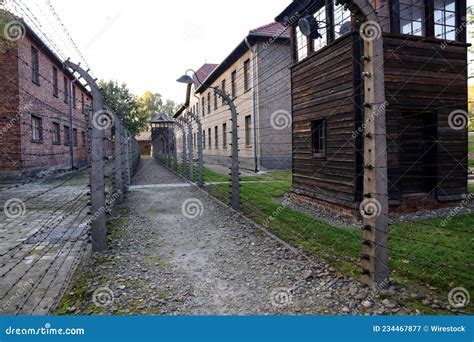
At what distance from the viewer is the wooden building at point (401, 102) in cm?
720

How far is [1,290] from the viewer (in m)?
3.85

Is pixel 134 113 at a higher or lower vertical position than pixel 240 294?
higher

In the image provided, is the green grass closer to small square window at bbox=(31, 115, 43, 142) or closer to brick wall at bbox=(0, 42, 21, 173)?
brick wall at bbox=(0, 42, 21, 173)

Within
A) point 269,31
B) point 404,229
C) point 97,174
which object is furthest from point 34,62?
point 404,229

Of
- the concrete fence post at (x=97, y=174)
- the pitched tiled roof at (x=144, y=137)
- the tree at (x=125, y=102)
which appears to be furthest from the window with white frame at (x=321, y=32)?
the pitched tiled roof at (x=144, y=137)

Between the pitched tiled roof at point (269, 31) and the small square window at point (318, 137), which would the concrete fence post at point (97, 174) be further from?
the pitched tiled roof at point (269, 31)

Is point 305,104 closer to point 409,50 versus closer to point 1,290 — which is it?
point 409,50

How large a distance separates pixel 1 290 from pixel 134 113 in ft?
142

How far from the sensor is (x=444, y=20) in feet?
26.2

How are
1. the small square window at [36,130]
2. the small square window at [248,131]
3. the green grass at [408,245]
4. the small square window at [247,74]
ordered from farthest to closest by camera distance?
1. the small square window at [248,131]
2. the small square window at [247,74]
3. the small square window at [36,130]
4. the green grass at [408,245]

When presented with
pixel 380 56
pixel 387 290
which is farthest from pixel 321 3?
pixel 387 290

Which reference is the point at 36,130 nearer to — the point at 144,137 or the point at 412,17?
the point at 412,17

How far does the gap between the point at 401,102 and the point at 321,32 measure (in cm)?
268

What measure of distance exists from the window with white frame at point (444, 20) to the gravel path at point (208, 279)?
629 centimetres
